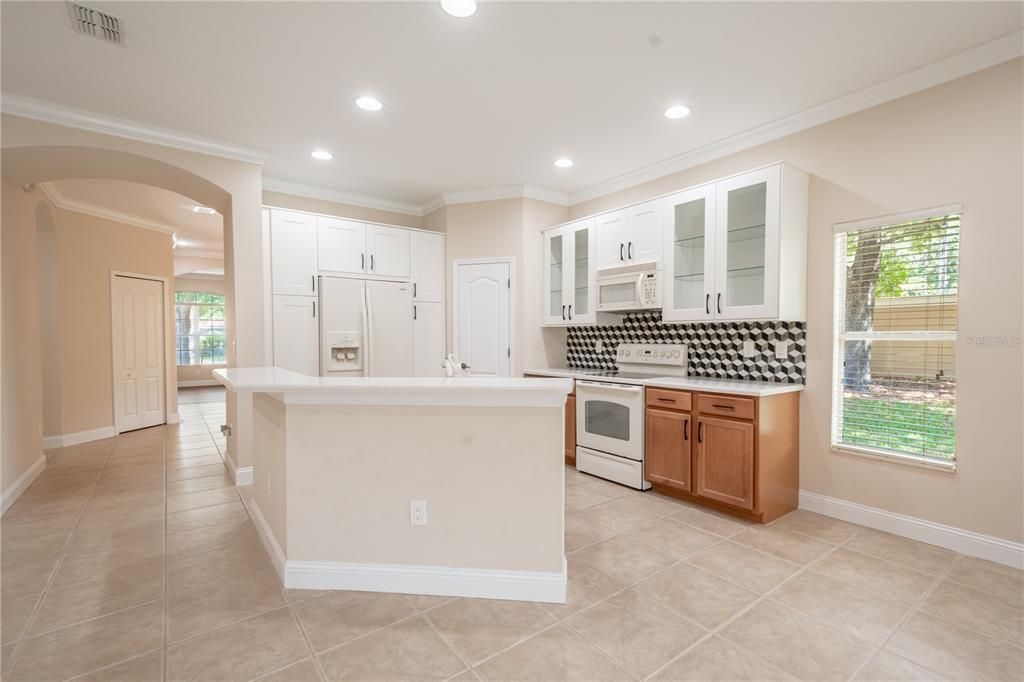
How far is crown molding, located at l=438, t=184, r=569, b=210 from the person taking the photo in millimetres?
4898

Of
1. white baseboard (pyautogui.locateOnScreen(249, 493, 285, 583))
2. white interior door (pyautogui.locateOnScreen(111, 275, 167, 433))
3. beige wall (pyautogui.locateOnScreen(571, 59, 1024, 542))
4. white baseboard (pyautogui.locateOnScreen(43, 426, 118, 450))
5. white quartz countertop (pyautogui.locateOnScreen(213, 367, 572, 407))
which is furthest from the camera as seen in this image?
white interior door (pyautogui.locateOnScreen(111, 275, 167, 433))

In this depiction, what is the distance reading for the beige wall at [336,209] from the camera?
473cm

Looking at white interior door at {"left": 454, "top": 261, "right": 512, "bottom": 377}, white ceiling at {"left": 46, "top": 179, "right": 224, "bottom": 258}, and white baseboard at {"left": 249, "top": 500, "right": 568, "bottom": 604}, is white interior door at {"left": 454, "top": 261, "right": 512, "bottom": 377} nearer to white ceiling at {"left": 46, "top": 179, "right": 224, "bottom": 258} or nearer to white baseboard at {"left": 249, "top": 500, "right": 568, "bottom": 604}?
white baseboard at {"left": 249, "top": 500, "right": 568, "bottom": 604}

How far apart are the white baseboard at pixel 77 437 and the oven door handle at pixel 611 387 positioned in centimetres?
567

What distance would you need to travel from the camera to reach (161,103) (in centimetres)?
309

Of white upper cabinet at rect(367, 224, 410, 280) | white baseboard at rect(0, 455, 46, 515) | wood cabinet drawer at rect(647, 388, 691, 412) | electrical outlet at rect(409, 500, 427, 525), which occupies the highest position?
white upper cabinet at rect(367, 224, 410, 280)

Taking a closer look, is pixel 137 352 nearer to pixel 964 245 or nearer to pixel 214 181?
pixel 214 181

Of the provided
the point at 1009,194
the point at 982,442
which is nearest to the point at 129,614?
the point at 982,442

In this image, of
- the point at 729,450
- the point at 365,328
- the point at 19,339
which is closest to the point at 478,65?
the point at 365,328

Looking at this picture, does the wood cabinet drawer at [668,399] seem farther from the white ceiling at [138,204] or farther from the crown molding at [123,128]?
the white ceiling at [138,204]

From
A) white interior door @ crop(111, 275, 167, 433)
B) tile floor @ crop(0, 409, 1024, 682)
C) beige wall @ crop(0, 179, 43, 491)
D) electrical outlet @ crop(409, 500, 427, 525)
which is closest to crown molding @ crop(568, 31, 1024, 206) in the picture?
tile floor @ crop(0, 409, 1024, 682)

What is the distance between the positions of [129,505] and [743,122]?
5.18 metres

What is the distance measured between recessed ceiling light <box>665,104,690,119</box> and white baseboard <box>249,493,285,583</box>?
350cm

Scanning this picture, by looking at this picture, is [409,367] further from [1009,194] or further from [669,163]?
[1009,194]
